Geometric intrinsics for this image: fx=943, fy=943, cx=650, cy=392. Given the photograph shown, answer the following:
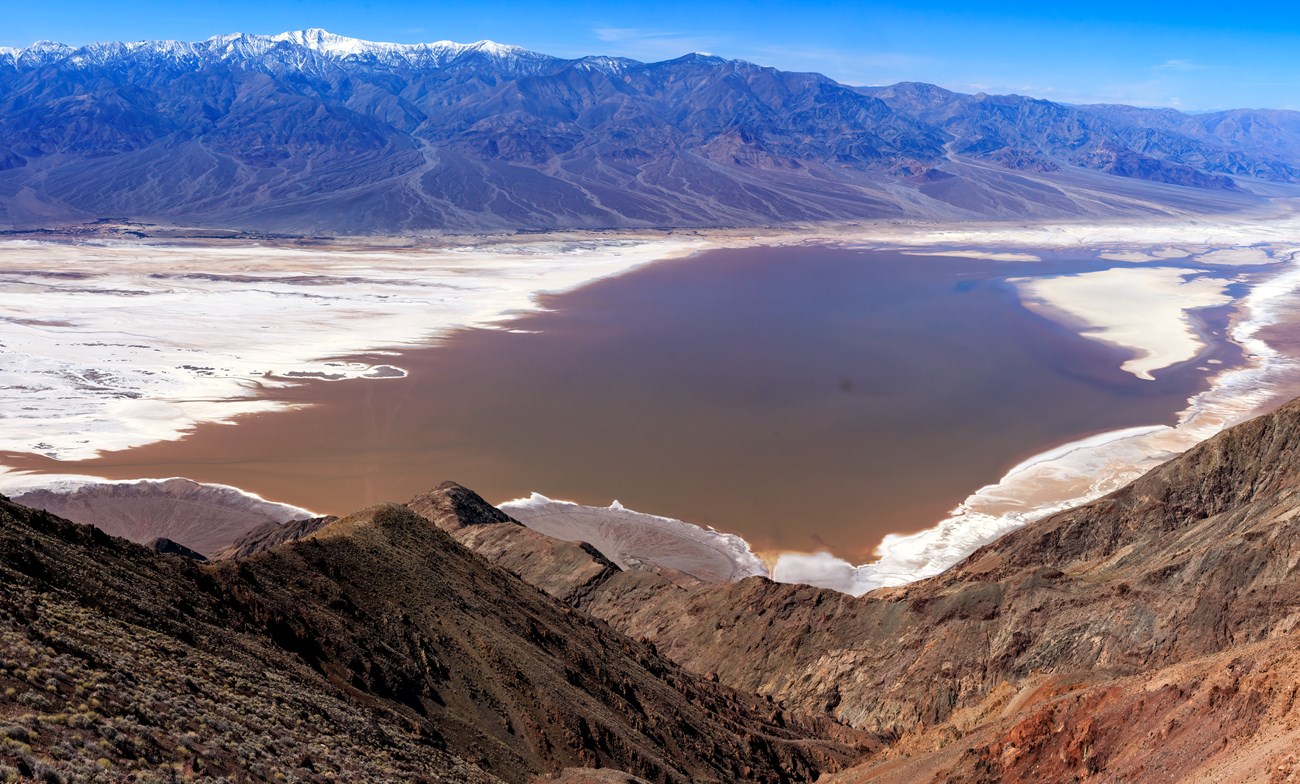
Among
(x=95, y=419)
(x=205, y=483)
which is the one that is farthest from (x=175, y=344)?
(x=205, y=483)

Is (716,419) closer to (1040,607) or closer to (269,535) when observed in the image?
(269,535)

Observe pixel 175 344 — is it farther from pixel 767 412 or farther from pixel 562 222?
pixel 562 222

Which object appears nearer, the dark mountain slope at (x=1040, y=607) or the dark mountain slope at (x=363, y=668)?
the dark mountain slope at (x=363, y=668)

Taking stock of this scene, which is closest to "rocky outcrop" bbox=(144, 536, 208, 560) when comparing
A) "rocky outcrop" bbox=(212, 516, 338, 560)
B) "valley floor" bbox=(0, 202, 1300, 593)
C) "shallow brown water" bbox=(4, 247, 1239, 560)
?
"rocky outcrop" bbox=(212, 516, 338, 560)

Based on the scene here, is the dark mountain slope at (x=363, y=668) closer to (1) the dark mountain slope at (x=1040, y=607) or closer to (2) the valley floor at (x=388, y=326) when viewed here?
(1) the dark mountain slope at (x=1040, y=607)

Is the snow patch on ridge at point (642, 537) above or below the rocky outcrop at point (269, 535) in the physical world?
below

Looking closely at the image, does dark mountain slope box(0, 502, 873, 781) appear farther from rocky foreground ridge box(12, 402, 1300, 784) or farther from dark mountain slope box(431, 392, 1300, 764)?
dark mountain slope box(431, 392, 1300, 764)

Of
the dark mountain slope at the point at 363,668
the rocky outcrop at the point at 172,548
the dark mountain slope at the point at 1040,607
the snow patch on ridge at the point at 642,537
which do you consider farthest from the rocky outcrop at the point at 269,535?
the dark mountain slope at the point at 363,668
